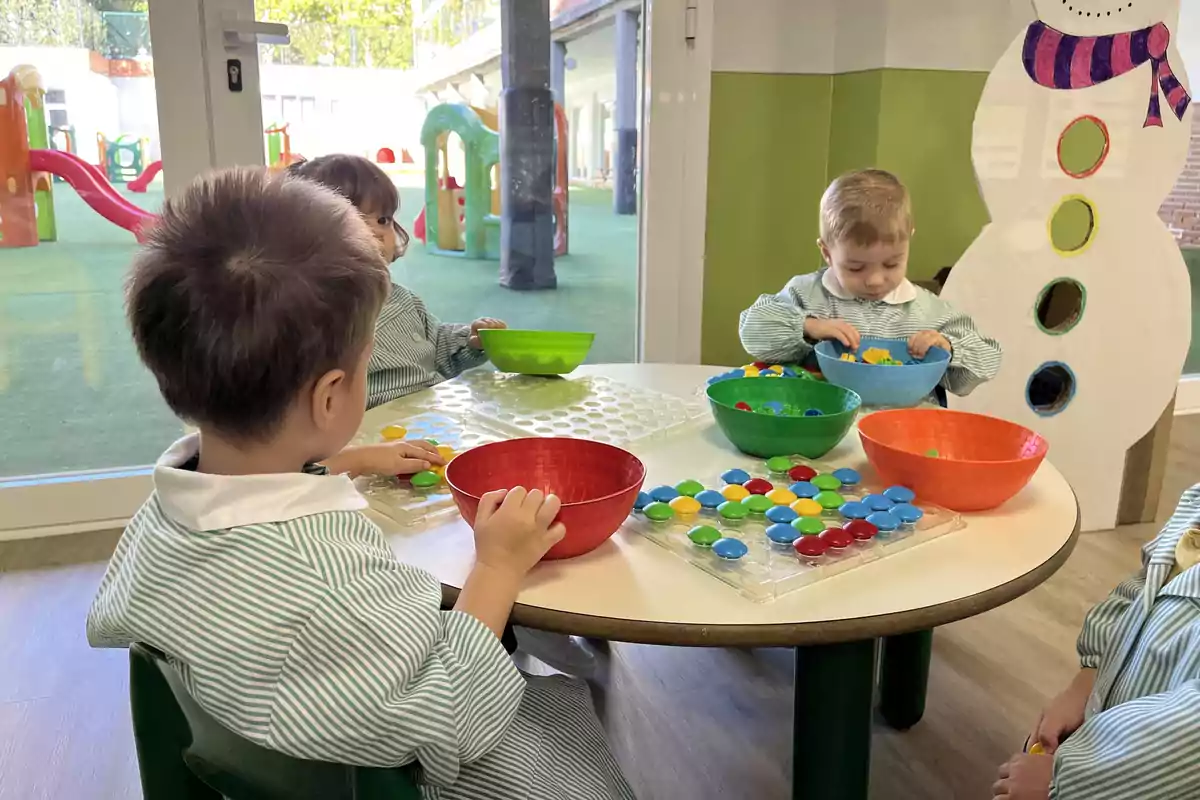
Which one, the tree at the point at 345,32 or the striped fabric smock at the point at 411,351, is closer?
the striped fabric smock at the point at 411,351

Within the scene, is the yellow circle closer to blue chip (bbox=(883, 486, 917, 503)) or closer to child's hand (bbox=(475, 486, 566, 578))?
blue chip (bbox=(883, 486, 917, 503))

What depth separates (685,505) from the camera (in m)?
1.03

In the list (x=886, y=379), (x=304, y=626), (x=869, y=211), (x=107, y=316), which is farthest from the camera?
(x=107, y=316)

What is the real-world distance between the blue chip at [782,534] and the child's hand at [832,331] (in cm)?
74

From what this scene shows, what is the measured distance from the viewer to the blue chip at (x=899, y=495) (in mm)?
1041

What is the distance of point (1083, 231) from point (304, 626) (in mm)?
2377

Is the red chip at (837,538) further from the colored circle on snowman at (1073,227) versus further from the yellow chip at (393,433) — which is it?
the colored circle on snowman at (1073,227)

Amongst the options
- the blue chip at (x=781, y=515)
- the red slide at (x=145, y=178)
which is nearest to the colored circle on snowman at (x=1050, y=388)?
the blue chip at (x=781, y=515)

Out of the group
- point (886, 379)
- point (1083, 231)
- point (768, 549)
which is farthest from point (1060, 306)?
point (768, 549)

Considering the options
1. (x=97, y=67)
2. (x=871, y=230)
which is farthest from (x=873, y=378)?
(x=97, y=67)

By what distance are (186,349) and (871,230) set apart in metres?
1.27

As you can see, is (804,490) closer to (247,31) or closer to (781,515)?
(781,515)

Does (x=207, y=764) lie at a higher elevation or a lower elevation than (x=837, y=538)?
lower

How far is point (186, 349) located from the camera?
75cm
